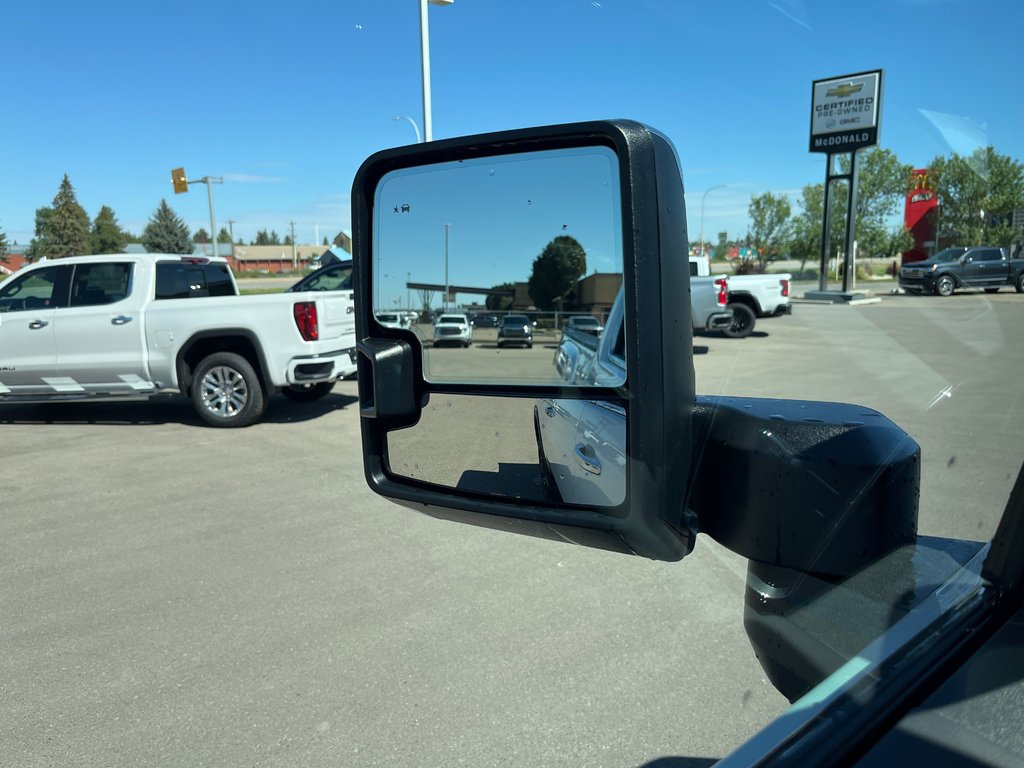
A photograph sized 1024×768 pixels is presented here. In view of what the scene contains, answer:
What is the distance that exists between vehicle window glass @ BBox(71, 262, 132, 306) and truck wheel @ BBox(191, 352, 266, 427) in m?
1.46

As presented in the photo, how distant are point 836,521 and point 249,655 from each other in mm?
2966

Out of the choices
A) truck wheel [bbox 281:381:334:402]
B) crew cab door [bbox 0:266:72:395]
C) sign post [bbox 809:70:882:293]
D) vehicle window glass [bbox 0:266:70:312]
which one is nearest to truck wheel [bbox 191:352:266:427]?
truck wheel [bbox 281:381:334:402]

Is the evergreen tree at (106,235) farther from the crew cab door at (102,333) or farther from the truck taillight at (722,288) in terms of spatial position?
the truck taillight at (722,288)

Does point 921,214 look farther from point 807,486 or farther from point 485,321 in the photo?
point 485,321

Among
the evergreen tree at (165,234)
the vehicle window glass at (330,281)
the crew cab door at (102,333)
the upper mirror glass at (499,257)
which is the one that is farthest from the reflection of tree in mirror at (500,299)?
the evergreen tree at (165,234)


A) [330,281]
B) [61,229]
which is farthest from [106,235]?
[330,281]

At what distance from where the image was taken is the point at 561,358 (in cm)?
114

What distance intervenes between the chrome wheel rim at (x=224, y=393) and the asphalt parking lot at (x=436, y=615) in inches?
117

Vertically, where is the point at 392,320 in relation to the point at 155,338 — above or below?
above

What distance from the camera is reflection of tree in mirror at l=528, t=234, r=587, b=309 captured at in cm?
105

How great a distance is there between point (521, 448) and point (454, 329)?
23 centimetres

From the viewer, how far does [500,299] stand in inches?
45.4

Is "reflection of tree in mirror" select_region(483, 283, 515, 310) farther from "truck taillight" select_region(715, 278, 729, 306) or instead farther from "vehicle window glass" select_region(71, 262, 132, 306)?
"vehicle window glass" select_region(71, 262, 132, 306)

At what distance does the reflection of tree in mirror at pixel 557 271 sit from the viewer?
1.05 m
